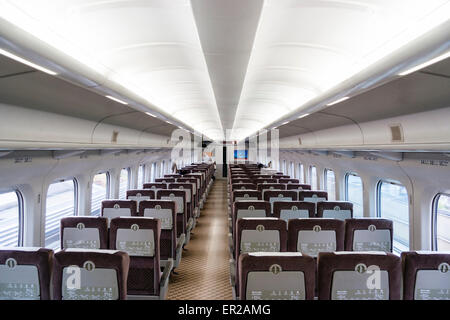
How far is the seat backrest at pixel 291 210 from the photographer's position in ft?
16.4

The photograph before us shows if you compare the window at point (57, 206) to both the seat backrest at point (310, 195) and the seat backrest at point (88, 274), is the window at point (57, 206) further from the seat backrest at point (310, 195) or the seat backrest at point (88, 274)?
the seat backrest at point (310, 195)

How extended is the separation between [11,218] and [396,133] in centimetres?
651

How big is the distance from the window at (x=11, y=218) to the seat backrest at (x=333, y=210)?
17.4 ft

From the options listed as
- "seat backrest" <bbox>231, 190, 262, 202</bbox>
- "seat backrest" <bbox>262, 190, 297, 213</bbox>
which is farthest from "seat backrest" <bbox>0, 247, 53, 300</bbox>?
"seat backrest" <bbox>262, 190, 297, 213</bbox>

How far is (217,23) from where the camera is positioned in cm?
197

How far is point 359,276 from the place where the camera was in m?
2.30

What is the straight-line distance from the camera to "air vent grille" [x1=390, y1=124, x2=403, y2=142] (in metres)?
4.15

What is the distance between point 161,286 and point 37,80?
2.84 metres

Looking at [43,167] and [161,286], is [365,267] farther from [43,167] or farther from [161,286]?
[43,167]

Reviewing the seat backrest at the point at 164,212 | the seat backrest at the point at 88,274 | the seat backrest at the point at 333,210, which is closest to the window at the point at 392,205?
the seat backrest at the point at 333,210

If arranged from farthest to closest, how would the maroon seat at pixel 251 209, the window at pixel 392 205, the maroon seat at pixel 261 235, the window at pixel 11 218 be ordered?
1. the window at pixel 392 205
2. the window at pixel 11 218
3. the maroon seat at pixel 251 209
4. the maroon seat at pixel 261 235

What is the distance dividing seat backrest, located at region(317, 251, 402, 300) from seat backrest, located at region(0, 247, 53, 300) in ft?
7.35
